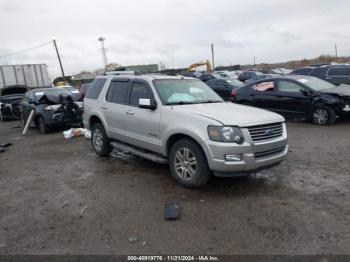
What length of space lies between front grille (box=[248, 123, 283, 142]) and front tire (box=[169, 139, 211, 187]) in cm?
78

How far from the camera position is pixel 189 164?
16.9 ft

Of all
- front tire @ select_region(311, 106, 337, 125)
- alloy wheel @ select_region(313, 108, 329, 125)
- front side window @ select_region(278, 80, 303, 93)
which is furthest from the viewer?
front side window @ select_region(278, 80, 303, 93)

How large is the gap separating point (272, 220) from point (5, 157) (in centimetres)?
719

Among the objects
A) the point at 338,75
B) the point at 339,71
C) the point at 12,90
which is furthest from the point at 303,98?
the point at 12,90

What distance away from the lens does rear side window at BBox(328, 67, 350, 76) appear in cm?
1432

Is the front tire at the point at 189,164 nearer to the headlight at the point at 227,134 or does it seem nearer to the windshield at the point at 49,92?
the headlight at the point at 227,134

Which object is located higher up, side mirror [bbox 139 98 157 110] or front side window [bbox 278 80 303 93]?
side mirror [bbox 139 98 157 110]

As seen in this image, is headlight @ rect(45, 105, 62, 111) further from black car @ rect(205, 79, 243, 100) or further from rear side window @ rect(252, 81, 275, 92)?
black car @ rect(205, 79, 243, 100)

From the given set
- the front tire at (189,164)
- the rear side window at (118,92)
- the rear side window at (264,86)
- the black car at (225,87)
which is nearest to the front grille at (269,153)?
the front tire at (189,164)

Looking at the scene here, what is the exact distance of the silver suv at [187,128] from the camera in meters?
4.71

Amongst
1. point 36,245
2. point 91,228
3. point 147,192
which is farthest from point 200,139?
point 36,245

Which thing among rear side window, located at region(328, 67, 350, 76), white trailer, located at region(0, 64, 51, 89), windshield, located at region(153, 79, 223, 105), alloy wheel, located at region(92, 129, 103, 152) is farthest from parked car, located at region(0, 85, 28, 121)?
rear side window, located at region(328, 67, 350, 76)

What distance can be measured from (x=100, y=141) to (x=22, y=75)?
20451 mm

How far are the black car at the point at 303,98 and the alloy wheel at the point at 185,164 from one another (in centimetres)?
642
